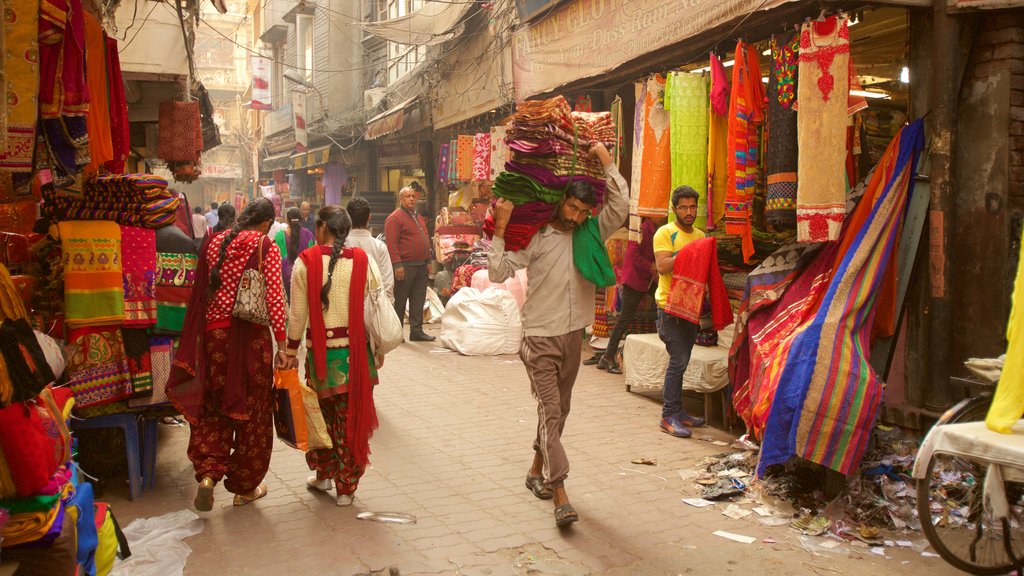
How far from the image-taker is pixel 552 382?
194 inches

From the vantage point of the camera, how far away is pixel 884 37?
7.31m

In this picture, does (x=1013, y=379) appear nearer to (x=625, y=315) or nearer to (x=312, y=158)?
(x=625, y=315)

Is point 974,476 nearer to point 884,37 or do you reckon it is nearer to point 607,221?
point 607,221

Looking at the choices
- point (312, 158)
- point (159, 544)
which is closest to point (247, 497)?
point (159, 544)

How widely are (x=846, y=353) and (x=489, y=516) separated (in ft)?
8.02

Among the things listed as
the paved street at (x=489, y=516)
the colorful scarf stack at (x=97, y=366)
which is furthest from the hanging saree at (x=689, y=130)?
the colorful scarf stack at (x=97, y=366)

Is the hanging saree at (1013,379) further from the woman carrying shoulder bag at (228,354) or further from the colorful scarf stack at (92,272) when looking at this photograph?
the colorful scarf stack at (92,272)

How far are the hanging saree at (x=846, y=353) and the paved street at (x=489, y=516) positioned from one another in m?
0.56

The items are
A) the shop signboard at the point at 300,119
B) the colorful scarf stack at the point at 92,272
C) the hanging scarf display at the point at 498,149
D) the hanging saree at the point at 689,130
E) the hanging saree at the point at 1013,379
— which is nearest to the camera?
the hanging saree at the point at 1013,379

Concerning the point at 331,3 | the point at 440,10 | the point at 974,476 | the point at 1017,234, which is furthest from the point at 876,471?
the point at 331,3

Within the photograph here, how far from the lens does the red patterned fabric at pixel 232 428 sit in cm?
498

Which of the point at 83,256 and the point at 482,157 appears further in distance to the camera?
the point at 482,157

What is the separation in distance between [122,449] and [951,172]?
19.7 ft

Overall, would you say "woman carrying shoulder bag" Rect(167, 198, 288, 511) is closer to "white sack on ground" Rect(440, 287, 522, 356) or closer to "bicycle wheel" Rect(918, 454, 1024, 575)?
"bicycle wheel" Rect(918, 454, 1024, 575)
